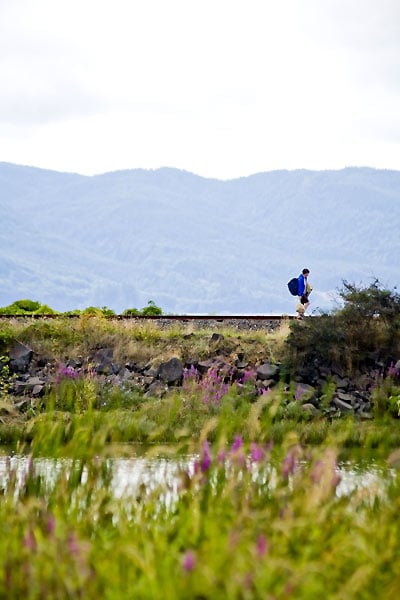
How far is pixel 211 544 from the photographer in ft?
18.1

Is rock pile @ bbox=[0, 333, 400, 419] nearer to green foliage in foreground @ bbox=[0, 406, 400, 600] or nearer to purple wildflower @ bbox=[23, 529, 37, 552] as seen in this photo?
green foliage in foreground @ bbox=[0, 406, 400, 600]

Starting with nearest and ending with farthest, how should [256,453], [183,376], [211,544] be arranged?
[211,544], [256,453], [183,376]

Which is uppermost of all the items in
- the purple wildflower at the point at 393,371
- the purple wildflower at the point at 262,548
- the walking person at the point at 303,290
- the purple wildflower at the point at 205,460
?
the walking person at the point at 303,290

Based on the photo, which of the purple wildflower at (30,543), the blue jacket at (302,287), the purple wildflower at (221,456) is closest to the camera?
the purple wildflower at (30,543)

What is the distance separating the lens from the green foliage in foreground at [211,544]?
5094 millimetres

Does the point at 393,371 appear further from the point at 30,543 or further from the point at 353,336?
the point at 30,543

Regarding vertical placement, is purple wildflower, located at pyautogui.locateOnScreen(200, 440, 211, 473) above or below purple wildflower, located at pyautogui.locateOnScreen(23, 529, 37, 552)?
above

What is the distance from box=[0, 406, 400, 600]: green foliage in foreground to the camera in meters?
5.09

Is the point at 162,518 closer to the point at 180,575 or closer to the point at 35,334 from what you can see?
the point at 180,575

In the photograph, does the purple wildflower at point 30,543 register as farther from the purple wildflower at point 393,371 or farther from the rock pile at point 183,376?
the purple wildflower at point 393,371

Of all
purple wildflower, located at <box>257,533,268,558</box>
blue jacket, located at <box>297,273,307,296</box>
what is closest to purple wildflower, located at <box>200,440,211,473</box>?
purple wildflower, located at <box>257,533,268,558</box>

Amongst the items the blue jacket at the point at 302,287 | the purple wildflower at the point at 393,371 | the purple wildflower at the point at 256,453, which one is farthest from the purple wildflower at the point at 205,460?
the blue jacket at the point at 302,287

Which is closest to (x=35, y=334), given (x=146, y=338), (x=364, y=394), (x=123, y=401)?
(x=146, y=338)

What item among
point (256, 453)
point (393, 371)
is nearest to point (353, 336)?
point (393, 371)
